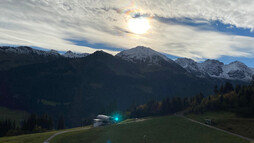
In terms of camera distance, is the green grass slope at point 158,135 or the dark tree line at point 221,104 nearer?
the green grass slope at point 158,135

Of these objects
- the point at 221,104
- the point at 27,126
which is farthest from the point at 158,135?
the point at 27,126

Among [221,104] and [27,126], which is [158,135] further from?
[27,126]

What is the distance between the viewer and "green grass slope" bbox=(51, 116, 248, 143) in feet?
253

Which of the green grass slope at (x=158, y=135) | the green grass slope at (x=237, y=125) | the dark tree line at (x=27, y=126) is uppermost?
the green grass slope at (x=237, y=125)

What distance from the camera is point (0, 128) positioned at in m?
142

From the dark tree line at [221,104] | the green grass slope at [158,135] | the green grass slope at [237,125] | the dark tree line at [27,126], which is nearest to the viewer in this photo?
the green grass slope at [158,135]

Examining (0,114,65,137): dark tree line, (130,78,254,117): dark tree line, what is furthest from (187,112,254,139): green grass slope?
(0,114,65,137): dark tree line

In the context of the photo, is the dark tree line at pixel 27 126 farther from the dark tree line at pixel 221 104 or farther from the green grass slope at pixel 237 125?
the green grass slope at pixel 237 125

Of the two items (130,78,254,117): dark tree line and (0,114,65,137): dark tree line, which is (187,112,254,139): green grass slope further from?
(0,114,65,137): dark tree line

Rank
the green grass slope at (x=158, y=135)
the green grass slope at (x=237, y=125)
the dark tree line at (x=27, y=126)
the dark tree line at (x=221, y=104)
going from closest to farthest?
the green grass slope at (x=158, y=135)
the green grass slope at (x=237, y=125)
the dark tree line at (x=221, y=104)
the dark tree line at (x=27, y=126)

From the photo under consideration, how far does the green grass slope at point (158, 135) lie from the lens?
253ft

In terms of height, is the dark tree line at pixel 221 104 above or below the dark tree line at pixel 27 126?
above

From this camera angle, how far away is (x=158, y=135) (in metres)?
85.8

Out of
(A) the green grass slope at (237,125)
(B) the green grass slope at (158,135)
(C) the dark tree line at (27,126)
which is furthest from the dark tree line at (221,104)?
(C) the dark tree line at (27,126)
